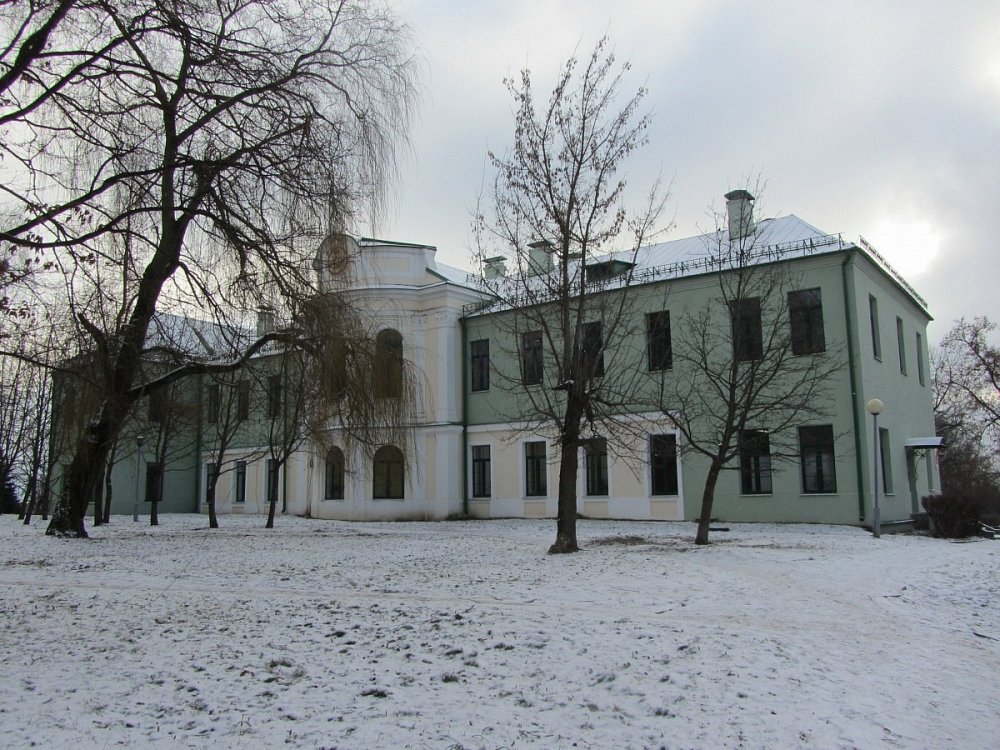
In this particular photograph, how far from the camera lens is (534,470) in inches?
1144

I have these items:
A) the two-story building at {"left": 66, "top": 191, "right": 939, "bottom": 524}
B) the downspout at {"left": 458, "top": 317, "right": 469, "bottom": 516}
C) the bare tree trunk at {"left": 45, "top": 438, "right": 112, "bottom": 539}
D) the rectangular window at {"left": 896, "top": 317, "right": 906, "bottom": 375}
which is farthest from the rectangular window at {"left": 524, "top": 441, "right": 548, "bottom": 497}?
the bare tree trunk at {"left": 45, "top": 438, "right": 112, "bottom": 539}

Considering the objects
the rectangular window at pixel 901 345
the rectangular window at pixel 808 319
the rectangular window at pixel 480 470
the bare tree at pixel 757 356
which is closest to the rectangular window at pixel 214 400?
the rectangular window at pixel 480 470

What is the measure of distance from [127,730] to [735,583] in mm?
7453

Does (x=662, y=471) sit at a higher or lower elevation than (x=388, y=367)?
lower

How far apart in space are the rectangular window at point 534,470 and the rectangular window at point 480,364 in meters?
2.99

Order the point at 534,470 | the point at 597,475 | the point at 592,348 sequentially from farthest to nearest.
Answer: the point at 534,470
the point at 597,475
the point at 592,348

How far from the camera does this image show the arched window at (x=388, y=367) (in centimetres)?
1328

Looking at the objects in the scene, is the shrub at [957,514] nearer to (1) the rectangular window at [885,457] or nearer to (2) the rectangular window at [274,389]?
(1) the rectangular window at [885,457]

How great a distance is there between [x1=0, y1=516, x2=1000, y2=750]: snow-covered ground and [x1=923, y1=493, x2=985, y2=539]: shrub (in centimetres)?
872

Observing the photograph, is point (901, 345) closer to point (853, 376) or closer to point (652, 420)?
point (853, 376)

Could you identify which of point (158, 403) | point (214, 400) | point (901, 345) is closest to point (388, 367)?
point (158, 403)

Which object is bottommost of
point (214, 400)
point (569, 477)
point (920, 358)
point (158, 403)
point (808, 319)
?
point (569, 477)

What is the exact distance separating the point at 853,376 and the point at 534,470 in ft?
36.4

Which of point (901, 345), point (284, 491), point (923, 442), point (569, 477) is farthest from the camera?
point (284, 491)
